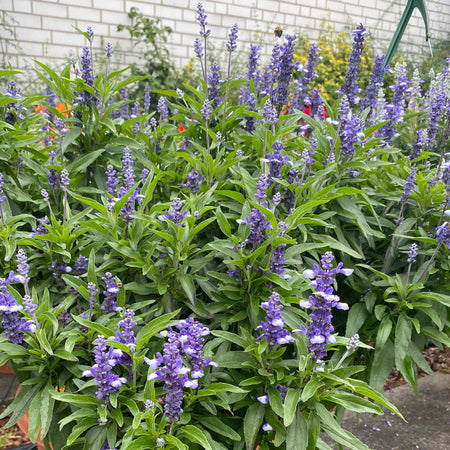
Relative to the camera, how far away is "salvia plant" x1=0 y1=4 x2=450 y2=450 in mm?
1436

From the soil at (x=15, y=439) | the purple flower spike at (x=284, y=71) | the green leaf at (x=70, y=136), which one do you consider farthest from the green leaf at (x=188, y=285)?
the soil at (x=15, y=439)

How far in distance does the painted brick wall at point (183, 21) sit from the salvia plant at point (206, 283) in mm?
4561

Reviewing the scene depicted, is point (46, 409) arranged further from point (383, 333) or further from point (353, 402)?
point (383, 333)

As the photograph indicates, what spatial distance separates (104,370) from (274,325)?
1.63 ft

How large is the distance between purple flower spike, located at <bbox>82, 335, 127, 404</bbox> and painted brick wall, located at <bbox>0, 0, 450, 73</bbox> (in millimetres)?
5632

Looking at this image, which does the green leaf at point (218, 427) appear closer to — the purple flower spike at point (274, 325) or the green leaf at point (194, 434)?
the green leaf at point (194, 434)

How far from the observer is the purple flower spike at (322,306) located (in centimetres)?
136

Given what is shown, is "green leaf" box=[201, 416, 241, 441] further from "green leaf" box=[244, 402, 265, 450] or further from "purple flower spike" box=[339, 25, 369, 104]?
"purple flower spike" box=[339, 25, 369, 104]

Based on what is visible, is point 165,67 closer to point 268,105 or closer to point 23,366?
point 268,105

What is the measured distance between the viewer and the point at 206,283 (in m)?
1.81

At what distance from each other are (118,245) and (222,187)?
0.57 metres

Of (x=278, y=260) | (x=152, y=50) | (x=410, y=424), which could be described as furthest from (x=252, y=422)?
(x=152, y=50)

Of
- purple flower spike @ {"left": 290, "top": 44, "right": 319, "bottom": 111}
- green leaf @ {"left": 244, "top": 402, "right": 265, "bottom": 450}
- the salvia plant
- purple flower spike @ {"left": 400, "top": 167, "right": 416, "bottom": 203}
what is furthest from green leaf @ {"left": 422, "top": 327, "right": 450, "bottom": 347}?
purple flower spike @ {"left": 290, "top": 44, "right": 319, "bottom": 111}

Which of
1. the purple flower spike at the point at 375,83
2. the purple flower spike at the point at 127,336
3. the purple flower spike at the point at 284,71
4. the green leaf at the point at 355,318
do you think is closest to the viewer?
the purple flower spike at the point at 127,336
